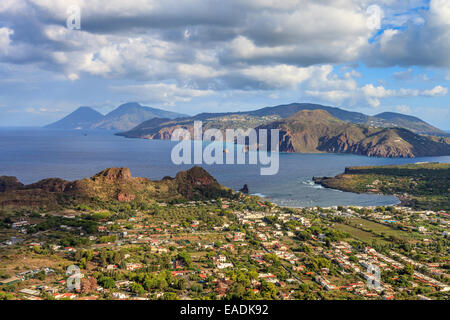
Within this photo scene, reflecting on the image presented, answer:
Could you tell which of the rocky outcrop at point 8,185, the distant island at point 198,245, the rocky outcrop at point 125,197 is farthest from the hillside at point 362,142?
the rocky outcrop at point 8,185

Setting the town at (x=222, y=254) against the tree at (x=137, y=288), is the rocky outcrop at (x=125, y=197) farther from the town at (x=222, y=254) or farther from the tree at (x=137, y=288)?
the tree at (x=137, y=288)

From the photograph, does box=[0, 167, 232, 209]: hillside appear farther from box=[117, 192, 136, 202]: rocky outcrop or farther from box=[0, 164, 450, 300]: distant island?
box=[0, 164, 450, 300]: distant island

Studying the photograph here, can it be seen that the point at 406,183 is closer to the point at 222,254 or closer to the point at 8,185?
the point at 222,254

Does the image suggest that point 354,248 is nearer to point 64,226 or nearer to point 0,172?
point 64,226

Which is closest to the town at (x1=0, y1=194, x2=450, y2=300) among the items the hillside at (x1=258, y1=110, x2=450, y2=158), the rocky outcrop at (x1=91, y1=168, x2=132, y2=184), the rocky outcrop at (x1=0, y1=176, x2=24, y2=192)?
the rocky outcrop at (x1=91, y1=168, x2=132, y2=184)

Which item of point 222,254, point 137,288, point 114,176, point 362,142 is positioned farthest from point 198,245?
point 362,142

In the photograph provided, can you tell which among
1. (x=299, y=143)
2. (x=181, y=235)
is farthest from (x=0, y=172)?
(x=299, y=143)
